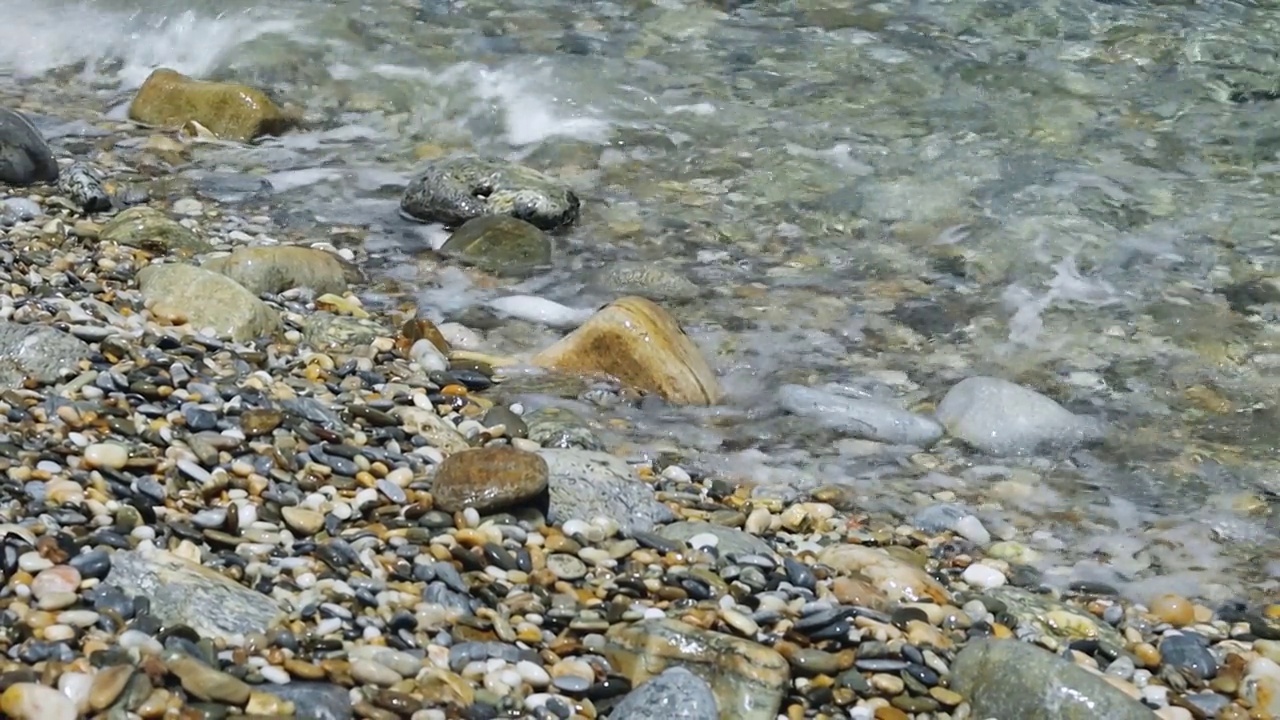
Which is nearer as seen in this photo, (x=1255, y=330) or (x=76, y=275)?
(x=76, y=275)

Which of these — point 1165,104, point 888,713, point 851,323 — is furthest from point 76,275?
point 1165,104

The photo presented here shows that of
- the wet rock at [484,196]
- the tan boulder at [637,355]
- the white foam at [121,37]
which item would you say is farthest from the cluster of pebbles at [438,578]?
the white foam at [121,37]

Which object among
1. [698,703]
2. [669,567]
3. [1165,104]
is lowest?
[1165,104]

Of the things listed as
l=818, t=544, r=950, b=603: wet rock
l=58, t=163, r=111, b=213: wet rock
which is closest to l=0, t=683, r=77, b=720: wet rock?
l=818, t=544, r=950, b=603: wet rock

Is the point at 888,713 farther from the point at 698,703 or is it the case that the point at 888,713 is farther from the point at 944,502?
the point at 944,502

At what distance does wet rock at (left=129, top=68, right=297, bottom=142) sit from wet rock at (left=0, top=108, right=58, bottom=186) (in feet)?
4.06

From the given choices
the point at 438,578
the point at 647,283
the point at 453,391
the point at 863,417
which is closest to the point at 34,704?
the point at 438,578

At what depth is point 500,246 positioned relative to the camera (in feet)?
19.5

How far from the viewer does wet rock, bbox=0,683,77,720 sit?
2.44 metres

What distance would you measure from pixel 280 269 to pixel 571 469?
1993 mm

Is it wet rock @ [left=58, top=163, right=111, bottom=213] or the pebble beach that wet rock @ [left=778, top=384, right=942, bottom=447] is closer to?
the pebble beach

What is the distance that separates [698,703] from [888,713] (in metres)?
0.53

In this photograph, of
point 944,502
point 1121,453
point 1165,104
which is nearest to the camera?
point 944,502

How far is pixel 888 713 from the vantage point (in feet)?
10.1
